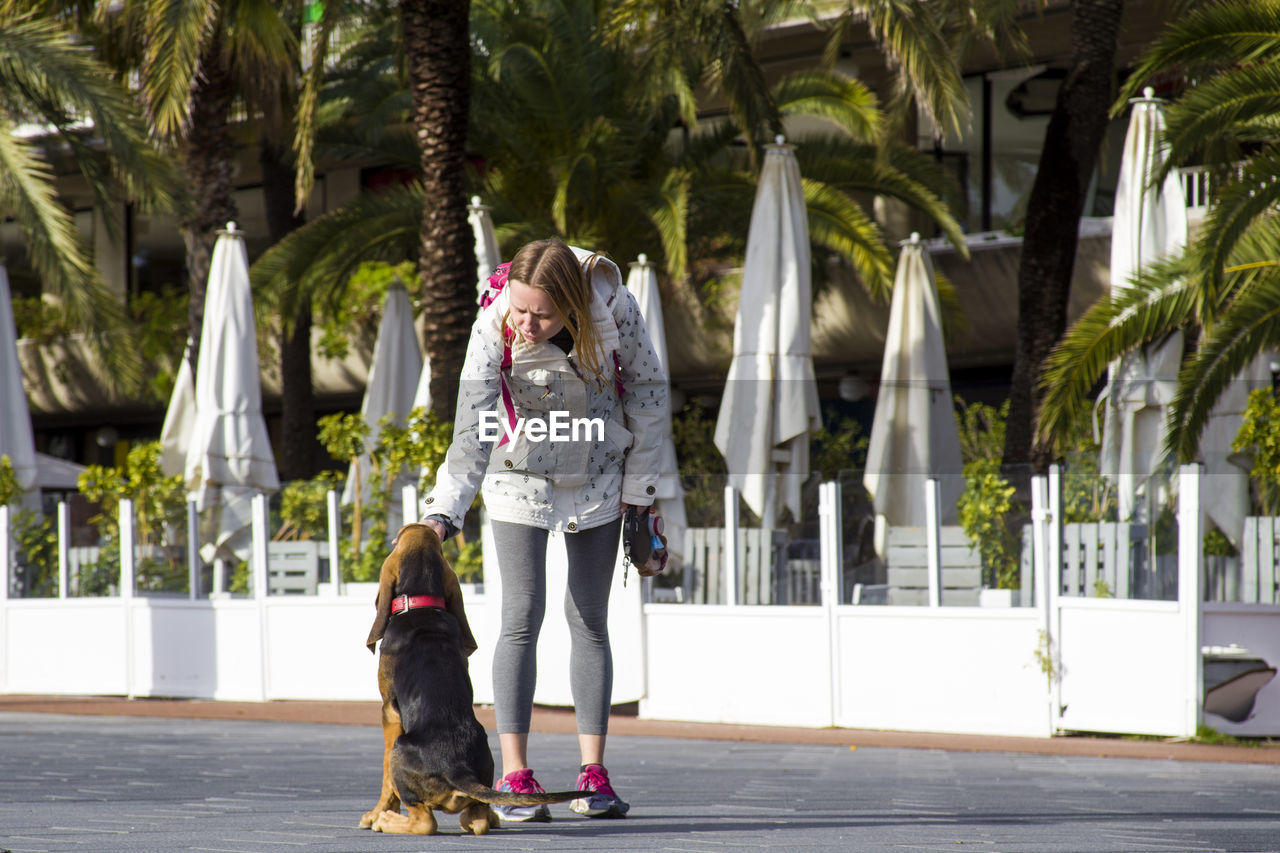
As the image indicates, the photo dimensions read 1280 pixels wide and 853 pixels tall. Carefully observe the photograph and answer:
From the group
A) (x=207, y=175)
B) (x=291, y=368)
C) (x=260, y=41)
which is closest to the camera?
(x=260, y=41)

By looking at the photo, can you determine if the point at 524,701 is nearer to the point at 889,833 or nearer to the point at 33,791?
the point at 889,833

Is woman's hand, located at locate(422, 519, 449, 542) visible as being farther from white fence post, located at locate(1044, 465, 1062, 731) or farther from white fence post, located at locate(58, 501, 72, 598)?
white fence post, located at locate(58, 501, 72, 598)

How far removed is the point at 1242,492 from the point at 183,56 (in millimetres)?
8946

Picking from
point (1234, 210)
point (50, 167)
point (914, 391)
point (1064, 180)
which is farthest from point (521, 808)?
point (50, 167)

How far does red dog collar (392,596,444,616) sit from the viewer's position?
11.6 feet

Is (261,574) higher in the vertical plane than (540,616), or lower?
lower

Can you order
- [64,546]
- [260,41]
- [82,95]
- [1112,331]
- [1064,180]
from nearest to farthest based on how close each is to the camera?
[1112,331]
[64,546]
[82,95]
[1064,180]
[260,41]

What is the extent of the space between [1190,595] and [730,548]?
2841 mm

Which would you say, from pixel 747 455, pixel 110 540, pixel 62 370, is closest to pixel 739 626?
pixel 747 455

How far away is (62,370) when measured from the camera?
26.7 m

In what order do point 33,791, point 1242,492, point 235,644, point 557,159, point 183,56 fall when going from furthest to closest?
point 557,159
point 183,56
point 235,644
point 1242,492
point 33,791

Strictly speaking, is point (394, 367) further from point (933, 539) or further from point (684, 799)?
point (684, 799)

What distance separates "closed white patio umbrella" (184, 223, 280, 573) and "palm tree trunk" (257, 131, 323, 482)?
661 centimetres

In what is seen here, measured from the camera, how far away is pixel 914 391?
12.8 m
